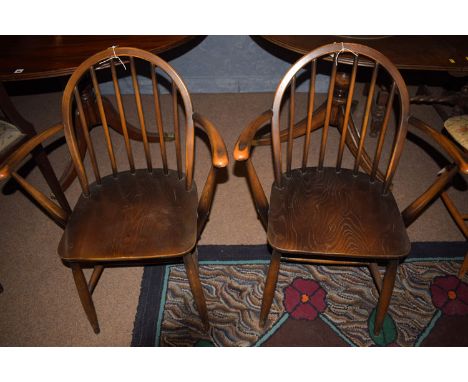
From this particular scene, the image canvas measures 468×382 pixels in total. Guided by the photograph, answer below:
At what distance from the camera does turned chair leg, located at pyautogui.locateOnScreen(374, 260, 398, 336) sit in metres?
1.20

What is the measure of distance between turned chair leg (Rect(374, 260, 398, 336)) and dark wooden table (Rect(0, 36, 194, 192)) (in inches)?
47.8

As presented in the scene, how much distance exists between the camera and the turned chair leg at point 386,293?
1.20m

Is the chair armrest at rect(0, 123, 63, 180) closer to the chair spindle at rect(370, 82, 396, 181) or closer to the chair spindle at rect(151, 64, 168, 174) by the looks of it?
the chair spindle at rect(151, 64, 168, 174)

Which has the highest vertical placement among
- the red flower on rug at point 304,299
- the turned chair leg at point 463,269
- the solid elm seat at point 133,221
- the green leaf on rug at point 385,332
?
the solid elm seat at point 133,221

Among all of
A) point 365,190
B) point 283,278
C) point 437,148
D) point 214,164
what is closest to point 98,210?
point 214,164

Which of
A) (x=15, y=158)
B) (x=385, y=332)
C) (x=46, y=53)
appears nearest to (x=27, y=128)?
(x=46, y=53)

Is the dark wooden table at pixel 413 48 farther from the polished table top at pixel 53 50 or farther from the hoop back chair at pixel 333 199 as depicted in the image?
the polished table top at pixel 53 50

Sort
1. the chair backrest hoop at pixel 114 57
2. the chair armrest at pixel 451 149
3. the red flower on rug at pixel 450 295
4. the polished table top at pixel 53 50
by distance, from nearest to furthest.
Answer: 1. the chair armrest at pixel 451 149
2. the chair backrest hoop at pixel 114 57
3. the polished table top at pixel 53 50
4. the red flower on rug at pixel 450 295

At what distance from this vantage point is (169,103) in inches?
102

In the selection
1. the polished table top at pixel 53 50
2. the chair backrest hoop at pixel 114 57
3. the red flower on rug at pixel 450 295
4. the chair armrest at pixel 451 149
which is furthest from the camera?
the red flower on rug at pixel 450 295

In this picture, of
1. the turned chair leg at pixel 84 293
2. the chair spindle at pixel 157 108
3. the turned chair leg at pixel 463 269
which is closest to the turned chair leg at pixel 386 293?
the turned chair leg at pixel 463 269

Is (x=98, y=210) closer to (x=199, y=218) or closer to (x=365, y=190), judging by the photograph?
(x=199, y=218)

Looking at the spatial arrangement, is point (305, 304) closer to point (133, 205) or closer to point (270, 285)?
point (270, 285)

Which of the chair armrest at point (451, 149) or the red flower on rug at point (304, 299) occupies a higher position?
the chair armrest at point (451, 149)
